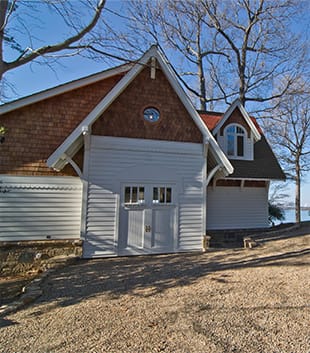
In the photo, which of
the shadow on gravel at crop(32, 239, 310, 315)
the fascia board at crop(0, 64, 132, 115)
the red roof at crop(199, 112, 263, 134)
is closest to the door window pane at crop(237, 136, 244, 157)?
the red roof at crop(199, 112, 263, 134)

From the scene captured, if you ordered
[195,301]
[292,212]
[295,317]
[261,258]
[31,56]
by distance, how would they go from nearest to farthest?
1. [295,317]
2. [195,301]
3. [31,56]
4. [261,258]
5. [292,212]

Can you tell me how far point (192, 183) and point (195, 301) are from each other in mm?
5058

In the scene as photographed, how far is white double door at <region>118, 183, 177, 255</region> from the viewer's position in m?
A: 8.48

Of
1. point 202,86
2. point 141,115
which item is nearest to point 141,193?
point 141,115

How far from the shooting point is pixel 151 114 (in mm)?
8984

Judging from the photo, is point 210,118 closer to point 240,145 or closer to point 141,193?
point 240,145

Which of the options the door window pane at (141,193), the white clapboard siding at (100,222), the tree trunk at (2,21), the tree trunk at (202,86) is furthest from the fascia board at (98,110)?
the tree trunk at (202,86)

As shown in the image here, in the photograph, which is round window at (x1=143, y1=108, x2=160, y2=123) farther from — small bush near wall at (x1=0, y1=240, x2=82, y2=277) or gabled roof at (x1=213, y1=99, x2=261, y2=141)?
small bush near wall at (x1=0, y1=240, x2=82, y2=277)

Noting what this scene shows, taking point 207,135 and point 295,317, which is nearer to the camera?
point 295,317

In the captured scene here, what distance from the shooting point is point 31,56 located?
17.6 ft

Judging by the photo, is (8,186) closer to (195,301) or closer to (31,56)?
(31,56)

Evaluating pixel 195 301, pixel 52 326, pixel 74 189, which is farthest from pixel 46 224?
pixel 195 301

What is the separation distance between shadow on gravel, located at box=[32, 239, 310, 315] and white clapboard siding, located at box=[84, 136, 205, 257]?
29.4 inches

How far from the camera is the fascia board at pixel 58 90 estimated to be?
844 cm
